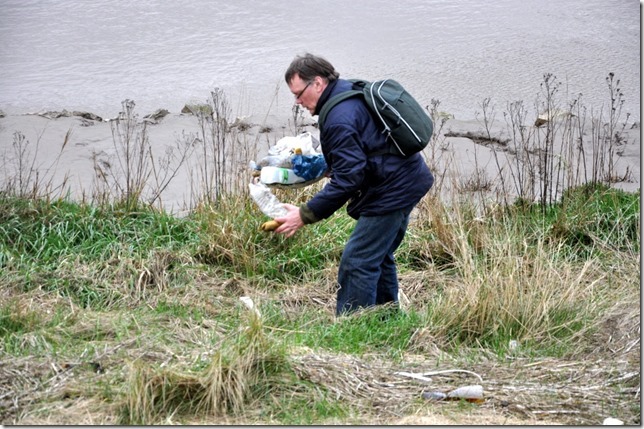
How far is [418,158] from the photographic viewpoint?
18.4 feet

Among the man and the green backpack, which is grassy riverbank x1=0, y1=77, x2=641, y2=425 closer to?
the man

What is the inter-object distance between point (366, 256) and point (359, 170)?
2.18 ft

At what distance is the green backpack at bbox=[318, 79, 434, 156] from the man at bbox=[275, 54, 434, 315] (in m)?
0.05

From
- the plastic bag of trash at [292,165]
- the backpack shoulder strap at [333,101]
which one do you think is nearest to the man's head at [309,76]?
the backpack shoulder strap at [333,101]

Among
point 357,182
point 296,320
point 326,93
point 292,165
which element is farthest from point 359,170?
point 296,320

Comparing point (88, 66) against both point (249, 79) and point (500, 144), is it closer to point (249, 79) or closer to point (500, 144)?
point (249, 79)

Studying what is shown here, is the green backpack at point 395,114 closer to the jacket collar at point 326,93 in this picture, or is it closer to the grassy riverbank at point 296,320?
the jacket collar at point 326,93

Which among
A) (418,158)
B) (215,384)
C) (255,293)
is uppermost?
(418,158)

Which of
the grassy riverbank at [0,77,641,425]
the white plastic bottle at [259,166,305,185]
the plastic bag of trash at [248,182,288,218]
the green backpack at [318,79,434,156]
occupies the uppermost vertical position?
the green backpack at [318,79,434,156]

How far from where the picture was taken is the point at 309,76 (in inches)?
212

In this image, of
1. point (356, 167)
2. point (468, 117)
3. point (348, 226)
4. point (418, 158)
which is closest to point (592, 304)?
point (418, 158)

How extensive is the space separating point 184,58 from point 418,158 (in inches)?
306

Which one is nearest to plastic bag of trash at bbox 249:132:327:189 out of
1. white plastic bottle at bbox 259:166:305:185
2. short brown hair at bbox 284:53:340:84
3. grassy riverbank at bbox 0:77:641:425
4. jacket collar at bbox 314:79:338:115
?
white plastic bottle at bbox 259:166:305:185

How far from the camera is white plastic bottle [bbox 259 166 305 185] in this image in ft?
18.6
